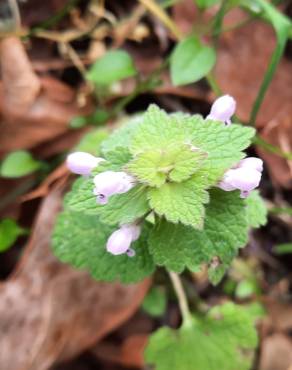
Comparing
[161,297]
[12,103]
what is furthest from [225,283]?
[12,103]

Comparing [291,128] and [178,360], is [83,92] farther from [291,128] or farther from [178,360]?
[178,360]

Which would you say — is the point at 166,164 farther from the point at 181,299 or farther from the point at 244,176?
the point at 181,299

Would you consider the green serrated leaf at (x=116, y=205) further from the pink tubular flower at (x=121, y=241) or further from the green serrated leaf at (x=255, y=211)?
the green serrated leaf at (x=255, y=211)

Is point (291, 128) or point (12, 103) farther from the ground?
point (12, 103)

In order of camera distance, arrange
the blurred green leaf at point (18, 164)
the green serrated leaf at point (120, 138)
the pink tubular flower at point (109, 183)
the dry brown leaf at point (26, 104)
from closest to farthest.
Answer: the pink tubular flower at point (109, 183) < the green serrated leaf at point (120, 138) < the blurred green leaf at point (18, 164) < the dry brown leaf at point (26, 104)

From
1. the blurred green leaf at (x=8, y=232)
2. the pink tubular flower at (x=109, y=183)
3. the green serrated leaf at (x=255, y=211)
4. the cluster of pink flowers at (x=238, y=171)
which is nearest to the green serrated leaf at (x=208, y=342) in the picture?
the green serrated leaf at (x=255, y=211)

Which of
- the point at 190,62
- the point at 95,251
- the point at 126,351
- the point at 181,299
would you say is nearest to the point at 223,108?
the point at 95,251

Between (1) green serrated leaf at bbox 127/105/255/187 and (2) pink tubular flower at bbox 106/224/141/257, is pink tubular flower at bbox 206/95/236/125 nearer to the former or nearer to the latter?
(1) green serrated leaf at bbox 127/105/255/187
